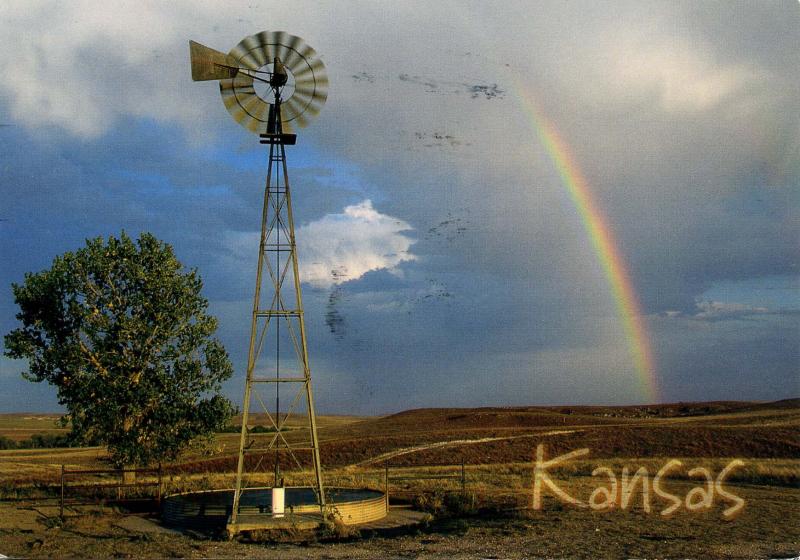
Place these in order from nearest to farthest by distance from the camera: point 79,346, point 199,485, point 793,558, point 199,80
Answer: point 793,558
point 199,80
point 79,346
point 199,485

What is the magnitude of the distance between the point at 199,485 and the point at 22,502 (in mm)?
7103

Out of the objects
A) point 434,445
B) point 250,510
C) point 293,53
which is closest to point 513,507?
point 250,510

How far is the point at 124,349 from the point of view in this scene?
29.5m

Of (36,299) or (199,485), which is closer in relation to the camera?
(36,299)

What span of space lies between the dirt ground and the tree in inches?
173

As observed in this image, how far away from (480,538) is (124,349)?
1639 centimetres

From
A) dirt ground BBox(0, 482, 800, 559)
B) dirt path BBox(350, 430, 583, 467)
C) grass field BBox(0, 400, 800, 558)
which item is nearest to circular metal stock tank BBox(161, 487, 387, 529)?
dirt ground BBox(0, 482, 800, 559)

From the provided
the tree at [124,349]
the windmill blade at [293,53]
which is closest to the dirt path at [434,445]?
the tree at [124,349]

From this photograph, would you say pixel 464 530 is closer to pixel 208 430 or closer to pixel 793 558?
pixel 793 558

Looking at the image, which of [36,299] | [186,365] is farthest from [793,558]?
[36,299]

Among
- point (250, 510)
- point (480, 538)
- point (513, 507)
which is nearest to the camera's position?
point (480, 538)

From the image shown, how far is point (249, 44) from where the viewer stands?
863 inches

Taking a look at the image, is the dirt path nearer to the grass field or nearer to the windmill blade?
the grass field

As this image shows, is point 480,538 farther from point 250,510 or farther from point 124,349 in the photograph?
point 124,349
